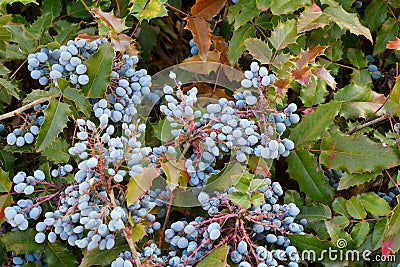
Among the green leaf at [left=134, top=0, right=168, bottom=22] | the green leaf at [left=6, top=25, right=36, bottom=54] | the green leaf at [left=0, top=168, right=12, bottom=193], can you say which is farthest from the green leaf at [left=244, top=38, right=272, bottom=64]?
the green leaf at [left=0, top=168, right=12, bottom=193]

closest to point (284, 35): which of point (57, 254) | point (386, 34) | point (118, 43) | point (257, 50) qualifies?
point (257, 50)

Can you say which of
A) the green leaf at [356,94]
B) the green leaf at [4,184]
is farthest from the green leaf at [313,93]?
the green leaf at [4,184]

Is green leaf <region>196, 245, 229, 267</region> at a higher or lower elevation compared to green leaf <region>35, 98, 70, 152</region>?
lower

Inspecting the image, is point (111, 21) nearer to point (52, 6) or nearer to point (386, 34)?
point (52, 6)

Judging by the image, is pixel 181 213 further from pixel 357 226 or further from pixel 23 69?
pixel 23 69

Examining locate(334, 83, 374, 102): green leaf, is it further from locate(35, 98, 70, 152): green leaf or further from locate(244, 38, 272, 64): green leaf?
locate(35, 98, 70, 152): green leaf

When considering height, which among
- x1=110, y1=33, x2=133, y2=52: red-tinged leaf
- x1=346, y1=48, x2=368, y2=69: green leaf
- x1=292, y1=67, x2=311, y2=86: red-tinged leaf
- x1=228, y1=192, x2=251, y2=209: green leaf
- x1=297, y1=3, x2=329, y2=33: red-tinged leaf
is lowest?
x1=346, y1=48, x2=368, y2=69: green leaf
